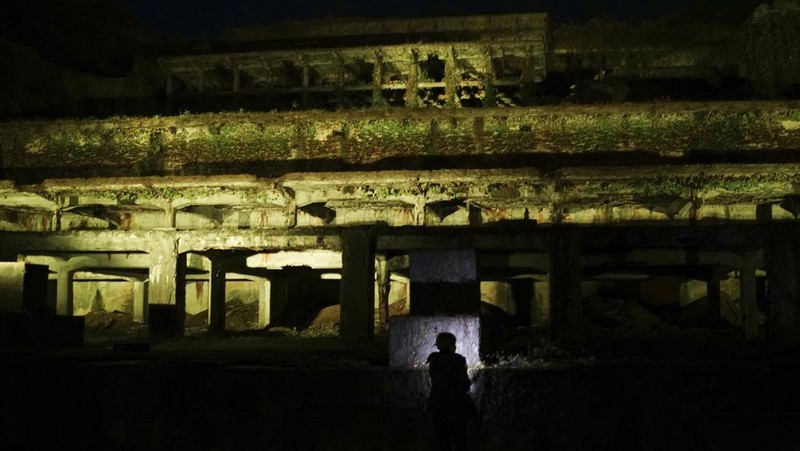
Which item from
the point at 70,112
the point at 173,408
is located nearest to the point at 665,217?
the point at 173,408

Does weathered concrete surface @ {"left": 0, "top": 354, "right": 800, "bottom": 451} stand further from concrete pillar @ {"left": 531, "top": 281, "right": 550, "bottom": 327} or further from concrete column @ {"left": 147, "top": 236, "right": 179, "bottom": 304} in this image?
concrete pillar @ {"left": 531, "top": 281, "right": 550, "bottom": 327}

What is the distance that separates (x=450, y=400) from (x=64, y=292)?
16.8m

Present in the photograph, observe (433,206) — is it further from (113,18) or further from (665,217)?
(113,18)

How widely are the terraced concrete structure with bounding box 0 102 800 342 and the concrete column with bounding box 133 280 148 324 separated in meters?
0.07

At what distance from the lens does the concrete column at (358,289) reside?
14.0 meters

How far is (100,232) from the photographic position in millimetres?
16719

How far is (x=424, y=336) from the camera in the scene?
8.06 metres

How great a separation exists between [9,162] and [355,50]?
38.5ft

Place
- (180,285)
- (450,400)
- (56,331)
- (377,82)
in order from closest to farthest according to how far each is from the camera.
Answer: (450,400), (56,331), (180,285), (377,82)

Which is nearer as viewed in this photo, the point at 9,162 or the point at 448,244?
the point at 448,244

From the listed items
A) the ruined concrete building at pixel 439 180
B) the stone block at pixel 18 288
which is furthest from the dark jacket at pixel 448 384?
the stone block at pixel 18 288

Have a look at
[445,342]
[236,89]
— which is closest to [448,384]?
[445,342]

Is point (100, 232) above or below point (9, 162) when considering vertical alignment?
below

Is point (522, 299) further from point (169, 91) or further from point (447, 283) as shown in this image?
point (169, 91)
